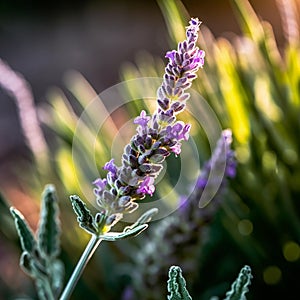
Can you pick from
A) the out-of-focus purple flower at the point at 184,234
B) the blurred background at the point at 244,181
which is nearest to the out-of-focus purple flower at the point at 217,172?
the out-of-focus purple flower at the point at 184,234

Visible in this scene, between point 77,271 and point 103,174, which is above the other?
point 103,174

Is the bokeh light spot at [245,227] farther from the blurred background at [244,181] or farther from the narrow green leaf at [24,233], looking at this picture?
the narrow green leaf at [24,233]

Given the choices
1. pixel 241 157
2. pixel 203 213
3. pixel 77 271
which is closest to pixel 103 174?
pixel 241 157

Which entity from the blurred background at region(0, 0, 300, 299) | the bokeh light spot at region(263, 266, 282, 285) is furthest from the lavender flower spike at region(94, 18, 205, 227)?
the bokeh light spot at region(263, 266, 282, 285)

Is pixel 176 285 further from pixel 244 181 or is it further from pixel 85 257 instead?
pixel 244 181

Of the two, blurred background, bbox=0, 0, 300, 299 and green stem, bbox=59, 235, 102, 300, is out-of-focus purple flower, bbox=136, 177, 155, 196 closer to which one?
green stem, bbox=59, 235, 102, 300

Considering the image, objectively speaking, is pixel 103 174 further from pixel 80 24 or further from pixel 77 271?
pixel 80 24
